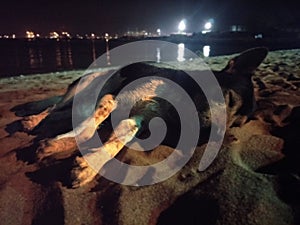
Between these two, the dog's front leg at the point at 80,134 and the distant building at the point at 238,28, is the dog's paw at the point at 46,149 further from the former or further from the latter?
the distant building at the point at 238,28

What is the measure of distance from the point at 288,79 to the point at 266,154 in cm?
346

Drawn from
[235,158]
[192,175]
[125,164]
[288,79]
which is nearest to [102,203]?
[125,164]

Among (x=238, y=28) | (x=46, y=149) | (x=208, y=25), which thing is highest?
(x=208, y=25)

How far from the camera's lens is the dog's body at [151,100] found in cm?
300

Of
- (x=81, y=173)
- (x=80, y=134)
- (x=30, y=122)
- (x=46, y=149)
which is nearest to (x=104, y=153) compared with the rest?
(x=81, y=173)

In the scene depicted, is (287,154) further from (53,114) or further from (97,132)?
(53,114)

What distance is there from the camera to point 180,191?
8.09ft

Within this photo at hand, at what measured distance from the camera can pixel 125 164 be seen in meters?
2.77

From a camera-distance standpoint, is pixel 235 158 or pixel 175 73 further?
pixel 175 73

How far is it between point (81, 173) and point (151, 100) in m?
1.31

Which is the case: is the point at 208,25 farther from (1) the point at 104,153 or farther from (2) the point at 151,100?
(1) the point at 104,153

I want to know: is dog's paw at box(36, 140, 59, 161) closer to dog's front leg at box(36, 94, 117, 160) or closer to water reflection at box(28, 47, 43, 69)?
dog's front leg at box(36, 94, 117, 160)

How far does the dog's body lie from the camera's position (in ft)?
9.85

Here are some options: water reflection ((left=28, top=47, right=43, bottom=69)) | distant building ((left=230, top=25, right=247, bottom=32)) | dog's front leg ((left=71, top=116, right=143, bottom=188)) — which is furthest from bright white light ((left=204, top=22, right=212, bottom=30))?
dog's front leg ((left=71, top=116, right=143, bottom=188))
